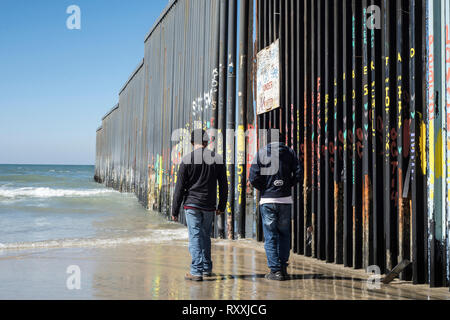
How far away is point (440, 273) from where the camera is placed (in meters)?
4.56

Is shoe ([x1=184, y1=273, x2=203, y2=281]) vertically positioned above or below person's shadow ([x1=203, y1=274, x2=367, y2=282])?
above

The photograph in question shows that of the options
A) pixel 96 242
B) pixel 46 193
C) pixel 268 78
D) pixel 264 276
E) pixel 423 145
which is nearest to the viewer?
pixel 423 145

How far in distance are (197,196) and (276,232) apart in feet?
3.54

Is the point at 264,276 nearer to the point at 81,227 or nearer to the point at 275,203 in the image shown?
the point at 275,203

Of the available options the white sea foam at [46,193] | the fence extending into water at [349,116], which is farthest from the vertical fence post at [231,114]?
the white sea foam at [46,193]

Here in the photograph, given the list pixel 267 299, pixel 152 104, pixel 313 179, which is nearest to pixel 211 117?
pixel 313 179

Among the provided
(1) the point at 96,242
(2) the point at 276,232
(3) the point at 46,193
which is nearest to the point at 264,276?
(2) the point at 276,232

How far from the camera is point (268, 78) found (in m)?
8.08

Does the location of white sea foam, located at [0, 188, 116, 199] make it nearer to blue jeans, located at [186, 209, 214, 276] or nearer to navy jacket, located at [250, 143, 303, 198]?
blue jeans, located at [186, 209, 214, 276]

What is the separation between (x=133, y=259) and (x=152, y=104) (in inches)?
402

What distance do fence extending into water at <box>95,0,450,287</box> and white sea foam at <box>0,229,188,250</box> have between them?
4.03ft

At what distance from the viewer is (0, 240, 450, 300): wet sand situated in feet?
14.9

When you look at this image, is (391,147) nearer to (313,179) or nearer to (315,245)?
(313,179)

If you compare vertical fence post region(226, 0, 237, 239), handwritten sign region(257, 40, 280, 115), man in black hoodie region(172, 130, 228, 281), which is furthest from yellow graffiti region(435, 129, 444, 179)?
vertical fence post region(226, 0, 237, 239)
